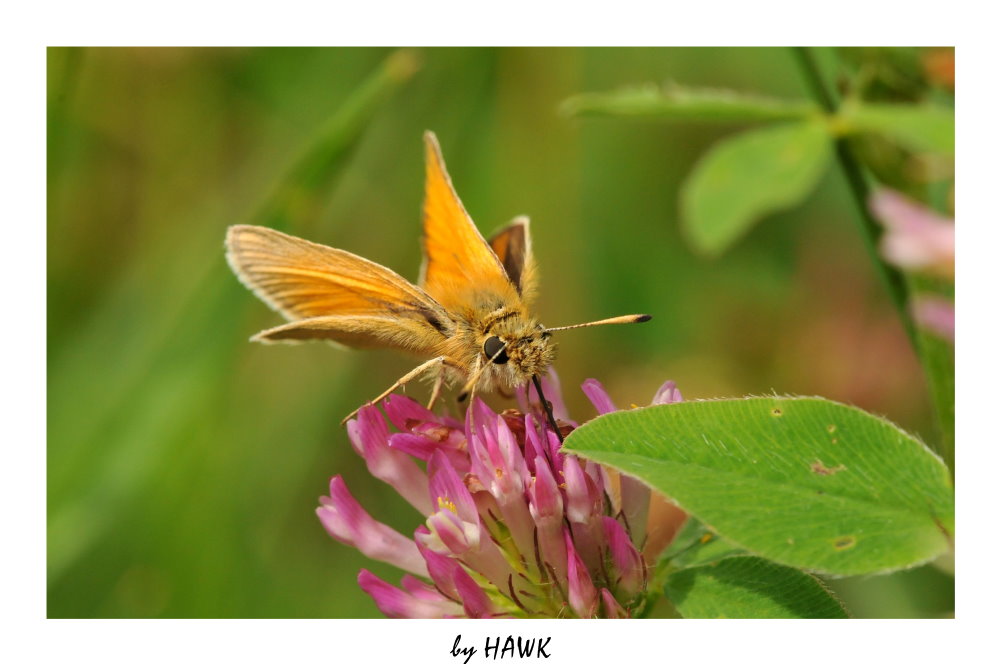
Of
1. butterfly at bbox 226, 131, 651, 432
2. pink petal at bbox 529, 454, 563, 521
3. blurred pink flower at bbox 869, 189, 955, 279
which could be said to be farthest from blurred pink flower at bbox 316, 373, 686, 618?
blurred pink flower at bbox 869, 189, 955, 279

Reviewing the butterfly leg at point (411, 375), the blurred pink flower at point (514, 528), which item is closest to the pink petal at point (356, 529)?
the blurred pink flower at point (514, 528)

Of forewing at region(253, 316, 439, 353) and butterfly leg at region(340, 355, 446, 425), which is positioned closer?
butterfly leg at region(340, 355, 446, 425)

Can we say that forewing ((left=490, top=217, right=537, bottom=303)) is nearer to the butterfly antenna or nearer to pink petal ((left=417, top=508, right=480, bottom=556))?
the butterfly antenna

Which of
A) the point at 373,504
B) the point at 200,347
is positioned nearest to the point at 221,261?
the point at 200,347

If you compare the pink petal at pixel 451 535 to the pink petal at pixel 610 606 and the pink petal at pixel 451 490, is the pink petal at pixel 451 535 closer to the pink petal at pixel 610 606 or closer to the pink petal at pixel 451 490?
the pink petal at pixel 451 490

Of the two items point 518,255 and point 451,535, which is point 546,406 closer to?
point 451,535
